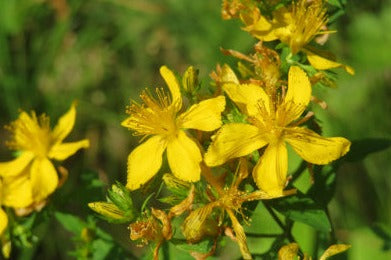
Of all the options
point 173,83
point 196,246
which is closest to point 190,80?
point 173,83

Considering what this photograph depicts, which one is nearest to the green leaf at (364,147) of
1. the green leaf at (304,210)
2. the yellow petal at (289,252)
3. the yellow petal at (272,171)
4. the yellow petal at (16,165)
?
the green leaf at (304,210)

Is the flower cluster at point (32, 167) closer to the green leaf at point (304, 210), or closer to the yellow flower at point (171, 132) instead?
the yellow flower at point (171, 132)

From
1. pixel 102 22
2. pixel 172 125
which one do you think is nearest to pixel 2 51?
pixel 102 22

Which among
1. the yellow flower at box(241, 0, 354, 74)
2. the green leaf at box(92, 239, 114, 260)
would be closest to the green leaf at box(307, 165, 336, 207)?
the yellow flower at box(241, 0, 354, 74)

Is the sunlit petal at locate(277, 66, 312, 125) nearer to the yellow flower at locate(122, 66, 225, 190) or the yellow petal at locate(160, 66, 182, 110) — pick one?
the yellow flower at locate(122, 66, 225, 190)

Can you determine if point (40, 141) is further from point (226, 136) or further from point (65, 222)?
point (226, 136)

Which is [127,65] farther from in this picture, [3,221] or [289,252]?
[289,252]
